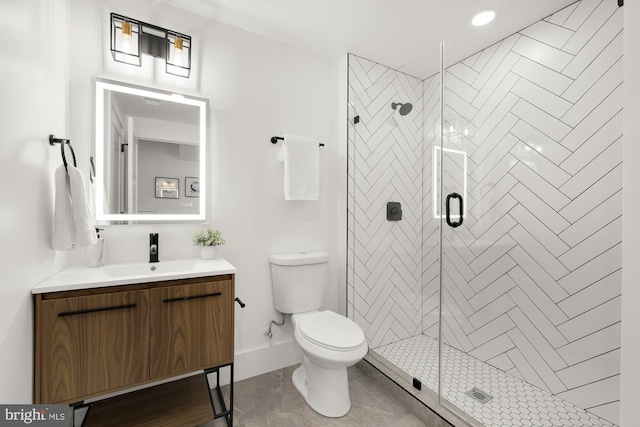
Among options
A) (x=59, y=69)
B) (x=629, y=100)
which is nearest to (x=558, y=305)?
(x=629, y=100)

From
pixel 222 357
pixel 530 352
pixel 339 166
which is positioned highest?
pixel 339 166

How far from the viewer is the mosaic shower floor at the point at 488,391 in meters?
1.49

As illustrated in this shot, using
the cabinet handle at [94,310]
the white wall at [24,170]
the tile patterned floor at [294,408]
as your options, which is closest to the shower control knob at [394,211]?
the tile patterned floor at [294,408]

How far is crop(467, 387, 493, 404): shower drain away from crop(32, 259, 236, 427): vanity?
56.7 inches

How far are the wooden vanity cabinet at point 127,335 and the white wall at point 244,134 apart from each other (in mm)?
490

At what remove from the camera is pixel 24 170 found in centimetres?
99

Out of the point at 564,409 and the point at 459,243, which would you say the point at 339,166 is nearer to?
the point at 459,243

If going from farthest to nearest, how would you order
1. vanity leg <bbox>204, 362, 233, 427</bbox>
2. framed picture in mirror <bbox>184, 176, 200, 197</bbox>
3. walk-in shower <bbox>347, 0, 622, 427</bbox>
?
framed picture in mirror <bbox>184, 176, 200, 197</bbox>, walk-in shower <bbox>347, 0, 622, 427</bbox>, vanity leg <bbox>204, 362, 233, 427</bbox>

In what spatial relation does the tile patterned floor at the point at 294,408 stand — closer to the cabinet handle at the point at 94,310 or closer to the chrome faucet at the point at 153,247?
the cabinet handle at the point at 94,310

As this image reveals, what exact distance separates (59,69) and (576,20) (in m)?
2.78

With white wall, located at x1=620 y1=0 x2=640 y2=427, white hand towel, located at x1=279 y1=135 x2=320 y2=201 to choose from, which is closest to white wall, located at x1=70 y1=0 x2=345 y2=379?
white hand towel, located at x1=279 y1=135 x2=320 y2=201

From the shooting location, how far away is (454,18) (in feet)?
6.14

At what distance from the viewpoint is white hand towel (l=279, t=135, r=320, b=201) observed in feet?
6.50

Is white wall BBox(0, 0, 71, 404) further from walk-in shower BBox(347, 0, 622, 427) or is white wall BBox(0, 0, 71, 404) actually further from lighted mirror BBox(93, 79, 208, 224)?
walk-in shower BBox(347, 0, 622, 427)
